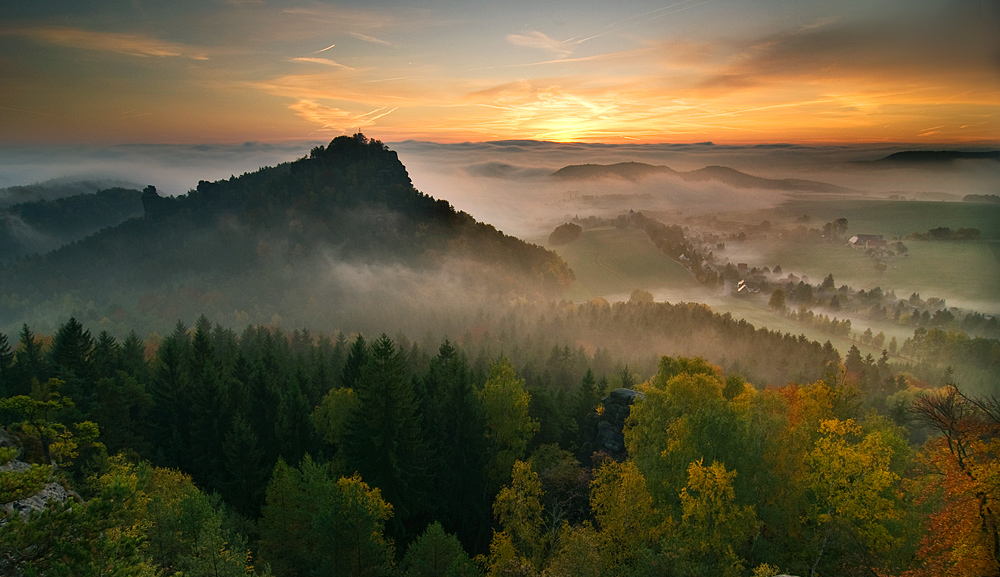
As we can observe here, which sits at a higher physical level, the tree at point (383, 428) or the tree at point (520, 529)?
the tree at point (383, 428)

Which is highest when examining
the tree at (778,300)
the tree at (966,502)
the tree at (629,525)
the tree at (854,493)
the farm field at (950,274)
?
the tree at (966,502)

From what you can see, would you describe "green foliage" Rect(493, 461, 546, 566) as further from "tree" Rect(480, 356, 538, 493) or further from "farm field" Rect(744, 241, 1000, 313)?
"farm field" Rect(744, 241, 1000, 313)

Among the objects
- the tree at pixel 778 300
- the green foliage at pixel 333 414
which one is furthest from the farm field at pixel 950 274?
the green foliage at pixel 333 414

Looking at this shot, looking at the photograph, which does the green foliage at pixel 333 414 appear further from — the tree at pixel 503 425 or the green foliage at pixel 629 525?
the green foliage at pixel 629 525

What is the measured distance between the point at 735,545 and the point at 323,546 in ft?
69.1

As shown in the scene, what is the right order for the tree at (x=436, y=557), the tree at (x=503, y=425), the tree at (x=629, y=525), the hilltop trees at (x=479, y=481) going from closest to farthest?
the hilltop trees at (x=479, y=481)
the tree at (x=629, y=525)
the tree at (x=436, y=557)
the tree at (x=503, y=425)

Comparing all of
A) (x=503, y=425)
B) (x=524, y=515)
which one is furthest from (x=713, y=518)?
(x=503, y=425)

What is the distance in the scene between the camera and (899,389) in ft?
276

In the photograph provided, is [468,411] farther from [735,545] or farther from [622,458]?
[735,545]

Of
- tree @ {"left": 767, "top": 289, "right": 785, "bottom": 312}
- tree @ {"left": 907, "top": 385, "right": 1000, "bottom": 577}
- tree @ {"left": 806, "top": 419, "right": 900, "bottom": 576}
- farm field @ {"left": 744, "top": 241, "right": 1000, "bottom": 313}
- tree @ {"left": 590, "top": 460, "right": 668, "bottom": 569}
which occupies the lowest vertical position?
tree @ {"left": 767, "top": 289, "right": 785, "bottom": 312}

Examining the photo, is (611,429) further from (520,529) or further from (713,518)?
(713,518)

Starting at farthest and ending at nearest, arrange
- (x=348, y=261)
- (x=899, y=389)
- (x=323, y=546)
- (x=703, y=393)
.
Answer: (x=348, y=261) → (x=899, y=389) → (x=703, y=393) → (x=323, y=546)

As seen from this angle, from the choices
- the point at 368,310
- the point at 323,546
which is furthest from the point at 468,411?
the point at 368,310

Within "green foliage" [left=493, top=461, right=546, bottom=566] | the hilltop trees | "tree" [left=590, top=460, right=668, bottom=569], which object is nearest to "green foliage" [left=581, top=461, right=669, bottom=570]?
"tree" [left=590, top=460, right=668, bottom=569]
